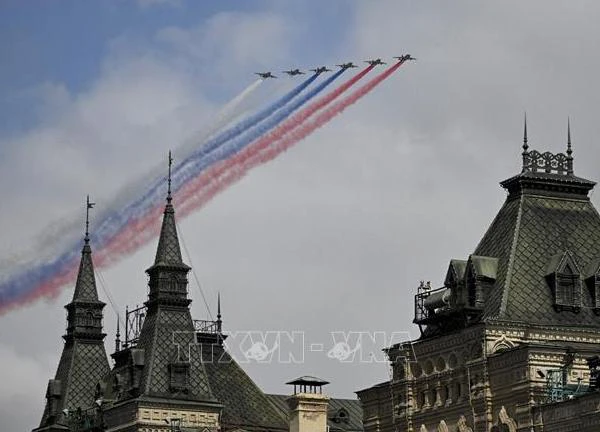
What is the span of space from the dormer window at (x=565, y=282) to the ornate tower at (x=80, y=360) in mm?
49102

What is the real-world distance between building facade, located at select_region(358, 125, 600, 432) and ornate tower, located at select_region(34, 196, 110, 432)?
1421 inches

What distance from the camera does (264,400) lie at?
544 feet

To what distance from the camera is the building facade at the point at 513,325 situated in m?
127

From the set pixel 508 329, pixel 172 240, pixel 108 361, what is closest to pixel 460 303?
pixel 508 329

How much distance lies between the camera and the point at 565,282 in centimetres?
13375

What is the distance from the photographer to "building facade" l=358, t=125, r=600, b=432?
126812 millimetres

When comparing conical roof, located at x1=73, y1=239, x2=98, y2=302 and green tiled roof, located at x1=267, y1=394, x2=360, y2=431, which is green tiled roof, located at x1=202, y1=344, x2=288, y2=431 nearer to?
green tiled roof, located at x1=267, y1=394, x2=360, y2=431

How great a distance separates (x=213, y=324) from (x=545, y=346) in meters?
47.4

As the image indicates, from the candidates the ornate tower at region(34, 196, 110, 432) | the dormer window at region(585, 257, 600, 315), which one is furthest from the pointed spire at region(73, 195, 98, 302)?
the dormer window at region(585, 257, 600, 315)

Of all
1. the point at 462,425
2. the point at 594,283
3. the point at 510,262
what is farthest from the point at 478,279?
the point at 462,425

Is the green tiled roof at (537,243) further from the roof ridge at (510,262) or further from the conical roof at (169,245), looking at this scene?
the conical roof at (169,245)

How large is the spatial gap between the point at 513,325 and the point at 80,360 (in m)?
54.2

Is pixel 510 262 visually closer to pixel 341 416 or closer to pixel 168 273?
pixel 168 273

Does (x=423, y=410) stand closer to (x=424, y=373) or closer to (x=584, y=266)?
(x=424, y=373)
